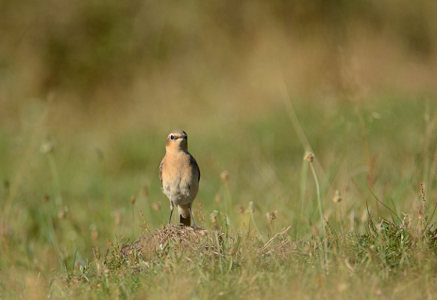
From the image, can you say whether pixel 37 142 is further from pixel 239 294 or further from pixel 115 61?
pixel 239 294

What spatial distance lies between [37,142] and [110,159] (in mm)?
1084

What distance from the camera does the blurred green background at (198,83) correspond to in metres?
9.01

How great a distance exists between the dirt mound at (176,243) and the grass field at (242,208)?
0.13ft

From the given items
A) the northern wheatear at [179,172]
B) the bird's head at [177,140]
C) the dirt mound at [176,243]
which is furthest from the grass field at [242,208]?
the bird's head at [177,140]

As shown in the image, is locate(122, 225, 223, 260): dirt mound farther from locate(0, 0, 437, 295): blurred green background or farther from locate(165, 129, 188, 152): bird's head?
locate(0, 0, 437, 295): blurred green background

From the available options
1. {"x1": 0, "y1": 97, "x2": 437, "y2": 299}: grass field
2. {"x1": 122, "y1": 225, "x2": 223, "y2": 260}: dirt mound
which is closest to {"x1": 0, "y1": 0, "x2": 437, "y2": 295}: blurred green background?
{"x1": 0, "y1": 97, "x2": 437, "y2": 299}: grass field

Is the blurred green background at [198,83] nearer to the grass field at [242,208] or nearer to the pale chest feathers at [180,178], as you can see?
the grass field at [242,208]

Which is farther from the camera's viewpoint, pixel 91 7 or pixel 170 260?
pixel 91 7

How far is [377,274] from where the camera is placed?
3.29 m

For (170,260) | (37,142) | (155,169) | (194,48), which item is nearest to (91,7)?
(194,48)

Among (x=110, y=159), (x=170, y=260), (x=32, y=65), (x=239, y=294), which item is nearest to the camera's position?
(x=239, y=294)

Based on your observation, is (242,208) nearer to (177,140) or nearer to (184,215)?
(184,215)

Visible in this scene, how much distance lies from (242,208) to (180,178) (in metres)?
0.66

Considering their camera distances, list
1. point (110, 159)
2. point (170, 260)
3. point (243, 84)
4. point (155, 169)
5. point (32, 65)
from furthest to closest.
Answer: point (32, 65)
point (243, 84)
point (110, 159)
point (155, 169)
point (170, 260)
